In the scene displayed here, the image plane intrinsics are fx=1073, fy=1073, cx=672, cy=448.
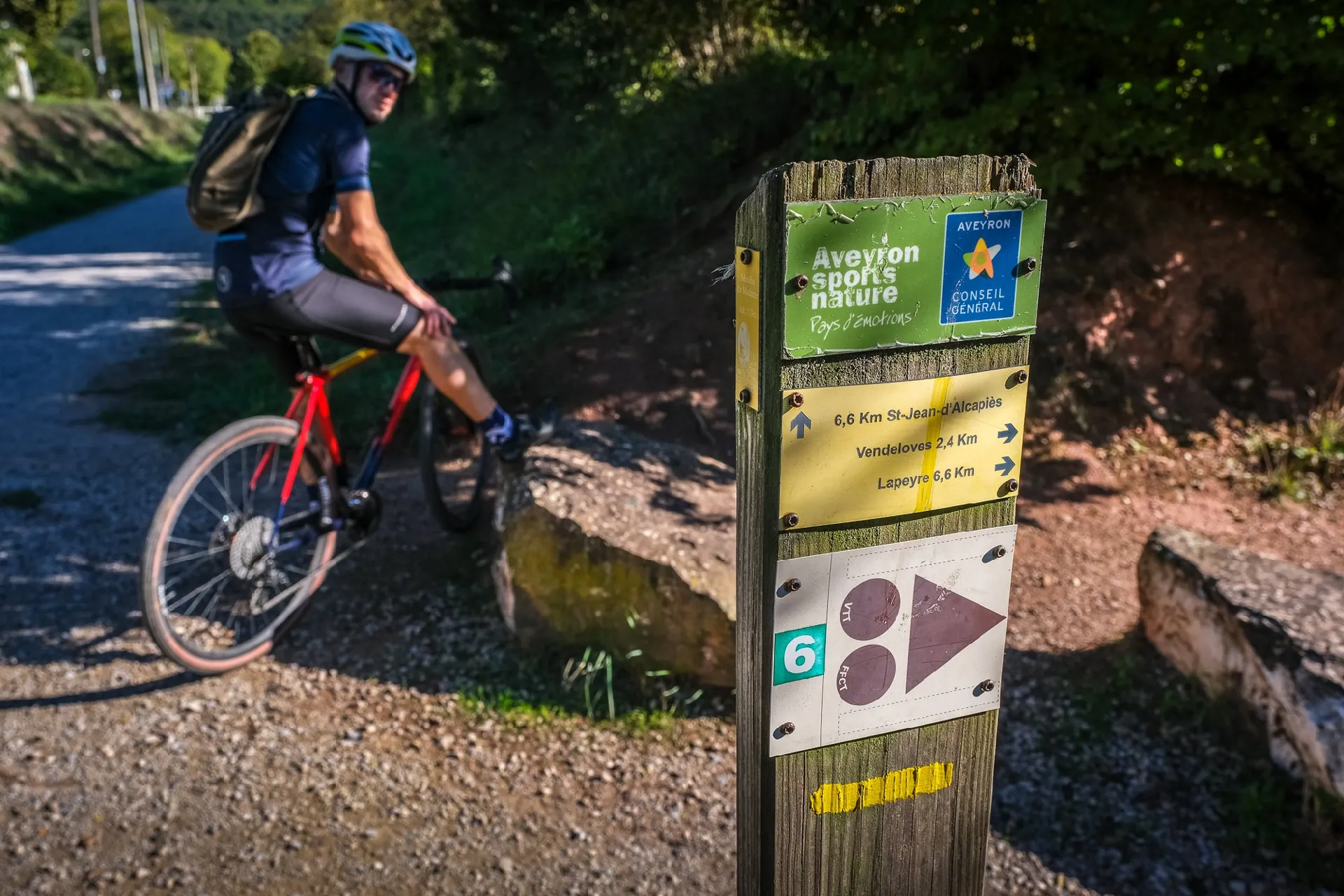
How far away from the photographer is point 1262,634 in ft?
11.1

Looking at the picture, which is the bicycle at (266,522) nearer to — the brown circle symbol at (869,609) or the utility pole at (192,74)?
the brown circle symbol at (869,609)

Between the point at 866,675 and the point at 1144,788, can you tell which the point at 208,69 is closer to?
the point at 1144,788

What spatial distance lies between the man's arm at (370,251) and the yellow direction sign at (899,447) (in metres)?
2.54

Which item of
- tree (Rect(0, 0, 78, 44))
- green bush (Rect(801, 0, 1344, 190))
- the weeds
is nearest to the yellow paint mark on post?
green bush (Rect(801, 0, 1344, 190))

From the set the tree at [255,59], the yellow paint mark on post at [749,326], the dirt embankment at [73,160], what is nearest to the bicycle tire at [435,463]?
the yellow paint mark on post at [749,326]

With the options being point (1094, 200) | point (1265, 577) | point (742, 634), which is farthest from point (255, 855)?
point (1094, 200)

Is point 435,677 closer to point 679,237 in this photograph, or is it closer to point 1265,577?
point 1265,577

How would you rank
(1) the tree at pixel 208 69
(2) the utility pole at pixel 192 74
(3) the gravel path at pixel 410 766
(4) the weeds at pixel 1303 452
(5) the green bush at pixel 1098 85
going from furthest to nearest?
(1) the tree at pixel 208 69, (2) the utility pole at pixel 192 74, (4) the weeds at pixel 1303 452, (5) the green bush at pixel 1098 85, (3) the gravel path at pixel 410 766

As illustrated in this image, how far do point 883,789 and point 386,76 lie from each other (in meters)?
3.27

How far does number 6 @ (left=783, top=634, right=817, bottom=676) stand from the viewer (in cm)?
177

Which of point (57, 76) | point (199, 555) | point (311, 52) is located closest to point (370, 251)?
point (199, 555)

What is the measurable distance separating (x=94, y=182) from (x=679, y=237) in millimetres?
21188

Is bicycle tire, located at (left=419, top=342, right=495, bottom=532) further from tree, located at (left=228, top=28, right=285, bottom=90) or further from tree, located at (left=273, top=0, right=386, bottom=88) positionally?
tree, located at (left=228, top=28, right=285, bottom=90)

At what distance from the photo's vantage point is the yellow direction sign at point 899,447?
169cm
